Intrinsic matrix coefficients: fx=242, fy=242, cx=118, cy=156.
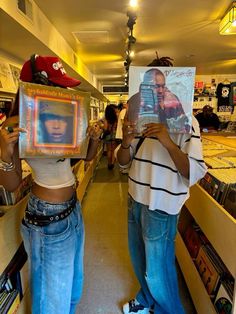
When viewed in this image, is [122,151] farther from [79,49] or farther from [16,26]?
[79,49]

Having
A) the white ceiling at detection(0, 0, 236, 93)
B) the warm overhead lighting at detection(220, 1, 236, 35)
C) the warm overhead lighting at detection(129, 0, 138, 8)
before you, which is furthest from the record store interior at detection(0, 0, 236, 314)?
the warm overhead lighting at detection(220, 1, 236, 35)

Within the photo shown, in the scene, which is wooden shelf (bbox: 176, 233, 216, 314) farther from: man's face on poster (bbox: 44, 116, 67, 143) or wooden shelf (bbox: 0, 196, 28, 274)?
man's face on poster (bbox: 44, 116, 67, 143)

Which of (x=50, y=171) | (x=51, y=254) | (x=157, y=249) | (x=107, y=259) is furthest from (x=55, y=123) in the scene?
(x=107, y=259)

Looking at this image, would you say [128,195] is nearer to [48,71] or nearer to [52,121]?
[52,121]

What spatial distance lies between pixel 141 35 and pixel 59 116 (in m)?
3.42

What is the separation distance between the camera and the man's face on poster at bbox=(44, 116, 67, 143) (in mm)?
986

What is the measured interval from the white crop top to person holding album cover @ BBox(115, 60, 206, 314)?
36 cm

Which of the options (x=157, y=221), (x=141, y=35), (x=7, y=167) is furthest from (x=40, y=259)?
(x=141, y=35)

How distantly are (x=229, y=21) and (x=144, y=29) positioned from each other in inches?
49.2

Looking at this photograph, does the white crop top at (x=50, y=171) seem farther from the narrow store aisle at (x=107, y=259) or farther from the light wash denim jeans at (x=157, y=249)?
the narrow store aisle at (x=107, y=259)

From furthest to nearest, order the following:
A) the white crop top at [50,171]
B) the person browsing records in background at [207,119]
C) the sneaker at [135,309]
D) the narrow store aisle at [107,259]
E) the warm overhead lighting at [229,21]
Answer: the person browsing records in background at [207,119] → the warm overhead lighting at [229,21] → the narrow store aisle at [107,259] → the sneaker at [135,309] → the white crop top at [50,171]

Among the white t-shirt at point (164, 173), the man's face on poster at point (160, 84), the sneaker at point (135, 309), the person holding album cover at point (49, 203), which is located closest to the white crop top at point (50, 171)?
the person holding album cover at point (49, 203)

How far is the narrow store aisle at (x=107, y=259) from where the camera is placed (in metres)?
1.83

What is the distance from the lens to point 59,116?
100 centimetres
